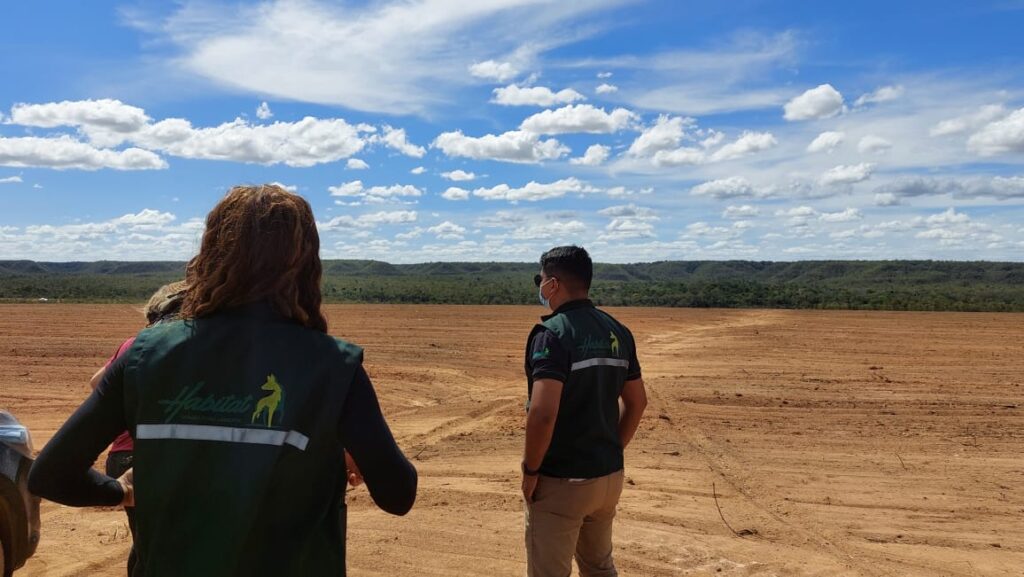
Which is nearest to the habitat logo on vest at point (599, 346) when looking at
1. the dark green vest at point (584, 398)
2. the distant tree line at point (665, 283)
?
the dark green vest at point (584, 398)

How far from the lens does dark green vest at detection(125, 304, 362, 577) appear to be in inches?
66.2

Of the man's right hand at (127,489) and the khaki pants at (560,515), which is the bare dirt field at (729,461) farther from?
the man's right hand at (127,489)

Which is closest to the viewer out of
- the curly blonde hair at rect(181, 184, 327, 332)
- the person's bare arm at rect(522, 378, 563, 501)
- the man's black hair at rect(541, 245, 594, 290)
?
the curly blonde hair at rect(181, 184, 327, 332)

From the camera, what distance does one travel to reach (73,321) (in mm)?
26078

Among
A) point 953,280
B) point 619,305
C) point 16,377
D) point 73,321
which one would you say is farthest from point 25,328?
point 953,280

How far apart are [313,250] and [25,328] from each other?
25.6 m

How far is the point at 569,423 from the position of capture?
11.4 ft

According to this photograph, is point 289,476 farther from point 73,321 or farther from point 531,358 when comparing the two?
point 73,321

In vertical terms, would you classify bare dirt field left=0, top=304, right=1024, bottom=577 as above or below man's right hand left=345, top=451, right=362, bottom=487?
below

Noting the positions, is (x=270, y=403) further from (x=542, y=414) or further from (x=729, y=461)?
(x=729, y=461)

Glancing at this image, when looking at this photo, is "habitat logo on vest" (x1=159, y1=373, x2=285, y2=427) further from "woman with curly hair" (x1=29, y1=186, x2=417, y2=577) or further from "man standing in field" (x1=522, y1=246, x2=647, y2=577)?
"man standing in field" (x1=522, y1=246, x2=647, y2=577)

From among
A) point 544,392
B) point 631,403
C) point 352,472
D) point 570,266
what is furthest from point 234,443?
point 631,403

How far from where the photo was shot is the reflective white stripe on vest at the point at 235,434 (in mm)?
1685

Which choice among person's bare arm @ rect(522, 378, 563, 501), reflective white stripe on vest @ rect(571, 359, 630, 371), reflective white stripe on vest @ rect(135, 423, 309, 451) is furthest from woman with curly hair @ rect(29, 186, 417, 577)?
reflective white stripe on vest @ rect(571, 359, 630, 371)
